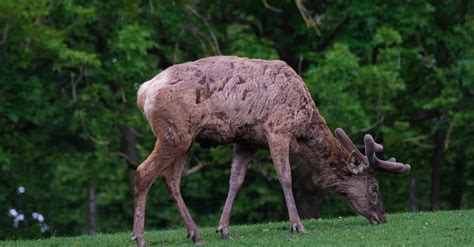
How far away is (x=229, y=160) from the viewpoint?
24031mm

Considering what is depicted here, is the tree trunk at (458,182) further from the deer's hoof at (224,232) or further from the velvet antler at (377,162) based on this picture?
the deer's hoof at (224,232)

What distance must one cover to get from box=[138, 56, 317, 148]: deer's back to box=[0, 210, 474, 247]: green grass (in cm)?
123

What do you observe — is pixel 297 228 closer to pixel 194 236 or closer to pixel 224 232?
pixel 224 232

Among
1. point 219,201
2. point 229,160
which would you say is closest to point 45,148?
point 229,160

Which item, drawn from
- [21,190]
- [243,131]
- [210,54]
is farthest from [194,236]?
[21,190]

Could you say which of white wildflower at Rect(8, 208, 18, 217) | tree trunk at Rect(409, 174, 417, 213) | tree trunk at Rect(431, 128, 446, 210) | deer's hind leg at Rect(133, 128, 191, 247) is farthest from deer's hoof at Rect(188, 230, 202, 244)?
tree trunk at Rect(409, 174, 417, 213)

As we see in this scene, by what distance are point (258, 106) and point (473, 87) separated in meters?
10.5

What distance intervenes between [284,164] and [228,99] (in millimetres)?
1044

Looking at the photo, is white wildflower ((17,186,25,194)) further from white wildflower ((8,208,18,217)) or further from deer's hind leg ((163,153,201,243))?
deer's hind leg ((163,153,201,243))

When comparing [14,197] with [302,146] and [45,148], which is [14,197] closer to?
[45,148]

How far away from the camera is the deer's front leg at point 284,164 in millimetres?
13188

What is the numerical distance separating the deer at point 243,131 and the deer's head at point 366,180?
0.04ft

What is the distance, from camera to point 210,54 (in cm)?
2281

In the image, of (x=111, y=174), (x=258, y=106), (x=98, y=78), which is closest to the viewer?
(x=258, y=106)
